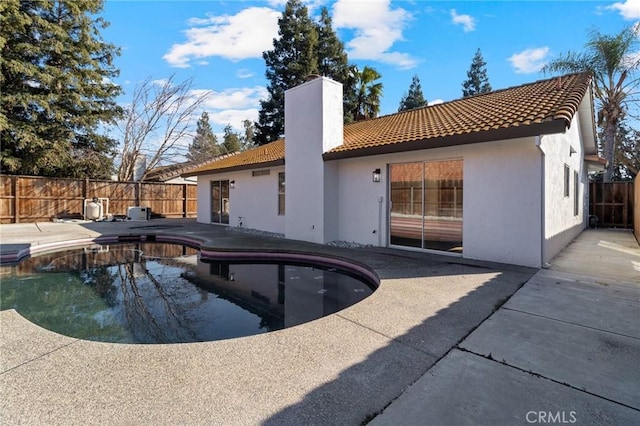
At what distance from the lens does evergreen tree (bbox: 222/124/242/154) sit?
151 feet

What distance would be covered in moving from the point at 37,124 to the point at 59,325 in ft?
68.3

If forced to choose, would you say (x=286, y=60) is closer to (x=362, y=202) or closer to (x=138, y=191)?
(x=138, y=191)

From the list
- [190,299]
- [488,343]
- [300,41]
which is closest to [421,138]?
[488,343]

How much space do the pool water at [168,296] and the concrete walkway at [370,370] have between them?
1.14 meters

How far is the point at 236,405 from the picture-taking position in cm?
236

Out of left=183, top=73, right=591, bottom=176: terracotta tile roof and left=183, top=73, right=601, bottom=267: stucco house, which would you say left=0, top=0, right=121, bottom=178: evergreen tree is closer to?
left=183, top=73, right=601, bottom=267: stucco house

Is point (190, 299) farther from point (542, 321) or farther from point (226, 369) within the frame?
point (542, 321)

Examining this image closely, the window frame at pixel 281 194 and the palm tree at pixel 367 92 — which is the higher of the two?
the palm tree at pixel 367 92

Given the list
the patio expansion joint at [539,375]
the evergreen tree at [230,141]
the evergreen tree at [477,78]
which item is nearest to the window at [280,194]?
the patio expansion joint at [539,375]

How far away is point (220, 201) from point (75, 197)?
9.09 meters

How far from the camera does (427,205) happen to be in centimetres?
838

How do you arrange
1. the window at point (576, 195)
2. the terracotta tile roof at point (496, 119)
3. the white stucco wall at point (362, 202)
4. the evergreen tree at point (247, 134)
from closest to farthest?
the terracotta tile roof at point (496, 119) → the white stucco wall at point (362, 202) → the window at point (576, 195) → the evergreen tree at point (247, 134)

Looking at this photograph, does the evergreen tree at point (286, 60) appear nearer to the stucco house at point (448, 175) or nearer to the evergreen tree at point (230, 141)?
the evergreen tree at point (230, 141)

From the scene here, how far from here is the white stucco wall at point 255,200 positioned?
42.7 feet
